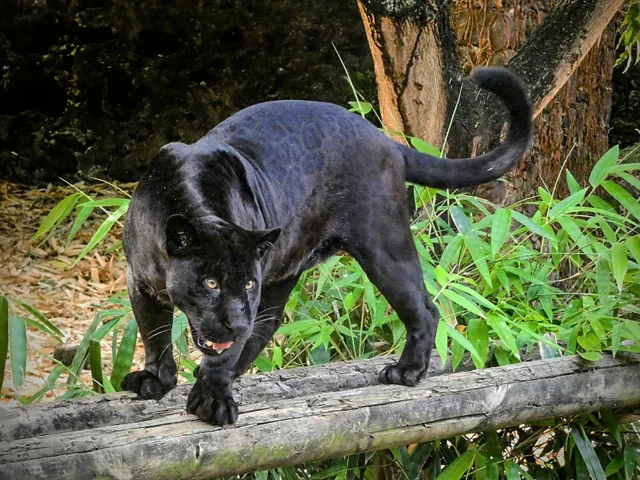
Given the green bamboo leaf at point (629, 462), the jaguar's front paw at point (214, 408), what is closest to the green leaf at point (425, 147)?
the green bamboo leaf at point (629, 462)

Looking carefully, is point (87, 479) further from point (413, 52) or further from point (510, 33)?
point (510, 33)

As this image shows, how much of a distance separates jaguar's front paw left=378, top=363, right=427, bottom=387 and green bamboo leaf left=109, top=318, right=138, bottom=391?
63cm

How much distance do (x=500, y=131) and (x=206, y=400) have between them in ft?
5.12

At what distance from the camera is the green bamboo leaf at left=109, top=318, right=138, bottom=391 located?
7.64 feet

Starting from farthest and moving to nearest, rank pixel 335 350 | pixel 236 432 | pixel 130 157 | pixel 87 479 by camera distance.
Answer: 1. pixel 130 157
2. pixel 335 350
3. pixel 236 432
4. pixel 87 479

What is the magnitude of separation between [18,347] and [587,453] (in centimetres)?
136

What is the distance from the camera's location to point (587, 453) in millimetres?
2299

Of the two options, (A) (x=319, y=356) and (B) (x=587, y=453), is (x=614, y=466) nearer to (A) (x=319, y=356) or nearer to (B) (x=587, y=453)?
(B) (x=587, y=453)

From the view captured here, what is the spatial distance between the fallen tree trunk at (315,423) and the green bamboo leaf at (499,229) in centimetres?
35

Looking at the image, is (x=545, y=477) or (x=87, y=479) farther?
(x=545, y=477)

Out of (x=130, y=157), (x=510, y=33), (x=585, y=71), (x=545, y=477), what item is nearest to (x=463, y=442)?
(x=545, y=477)

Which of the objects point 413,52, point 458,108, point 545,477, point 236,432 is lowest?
point 545,477

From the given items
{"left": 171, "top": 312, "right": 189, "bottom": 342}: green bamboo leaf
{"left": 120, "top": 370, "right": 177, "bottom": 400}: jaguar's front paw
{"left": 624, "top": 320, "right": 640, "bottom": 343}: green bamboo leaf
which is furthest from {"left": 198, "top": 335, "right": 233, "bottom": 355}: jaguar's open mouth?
{"left": 624, "top": 320, "right": 640, "bottom": 343}: green bamboo leaf

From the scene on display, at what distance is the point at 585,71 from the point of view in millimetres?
3551
